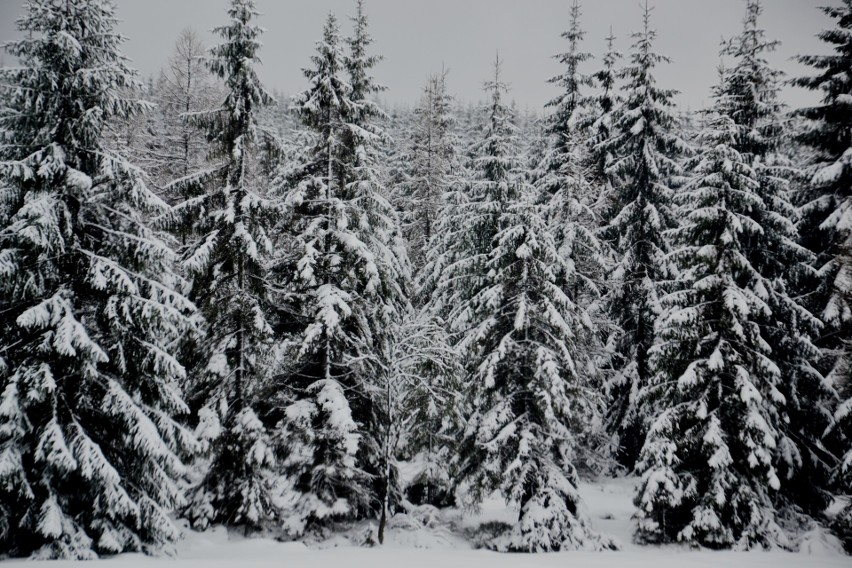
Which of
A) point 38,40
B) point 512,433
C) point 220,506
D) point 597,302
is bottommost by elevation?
point 220,506

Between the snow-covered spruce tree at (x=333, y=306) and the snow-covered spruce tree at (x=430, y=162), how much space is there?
9288 millimetres

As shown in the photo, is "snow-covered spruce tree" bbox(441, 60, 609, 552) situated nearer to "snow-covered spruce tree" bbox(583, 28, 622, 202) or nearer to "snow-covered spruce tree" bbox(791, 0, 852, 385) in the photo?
"snow-covered spruce tree" bbox(583, 28, 622, 202)

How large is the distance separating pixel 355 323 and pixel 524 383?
6.05m

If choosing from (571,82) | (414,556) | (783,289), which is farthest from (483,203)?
(414,556)

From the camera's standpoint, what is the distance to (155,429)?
10852 mm

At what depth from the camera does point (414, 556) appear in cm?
1234

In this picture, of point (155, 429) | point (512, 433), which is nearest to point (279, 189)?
point (155, 429)

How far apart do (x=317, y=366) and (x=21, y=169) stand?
9256mm

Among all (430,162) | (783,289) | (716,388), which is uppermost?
(430,162)

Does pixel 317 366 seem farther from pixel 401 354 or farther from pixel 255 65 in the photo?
pixel 255 65

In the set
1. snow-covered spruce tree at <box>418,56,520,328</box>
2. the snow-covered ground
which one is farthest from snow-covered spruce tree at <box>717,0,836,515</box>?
snow-covered spruce tree at <box>418,56,520,328</box>

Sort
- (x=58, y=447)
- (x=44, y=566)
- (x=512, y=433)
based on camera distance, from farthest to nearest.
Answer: (x=512, y=433)
(x=58, y=447)
(x=44, y=566)

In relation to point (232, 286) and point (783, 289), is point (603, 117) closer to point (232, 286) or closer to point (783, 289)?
point (783, 289)

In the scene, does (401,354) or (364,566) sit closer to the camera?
(364,566)
